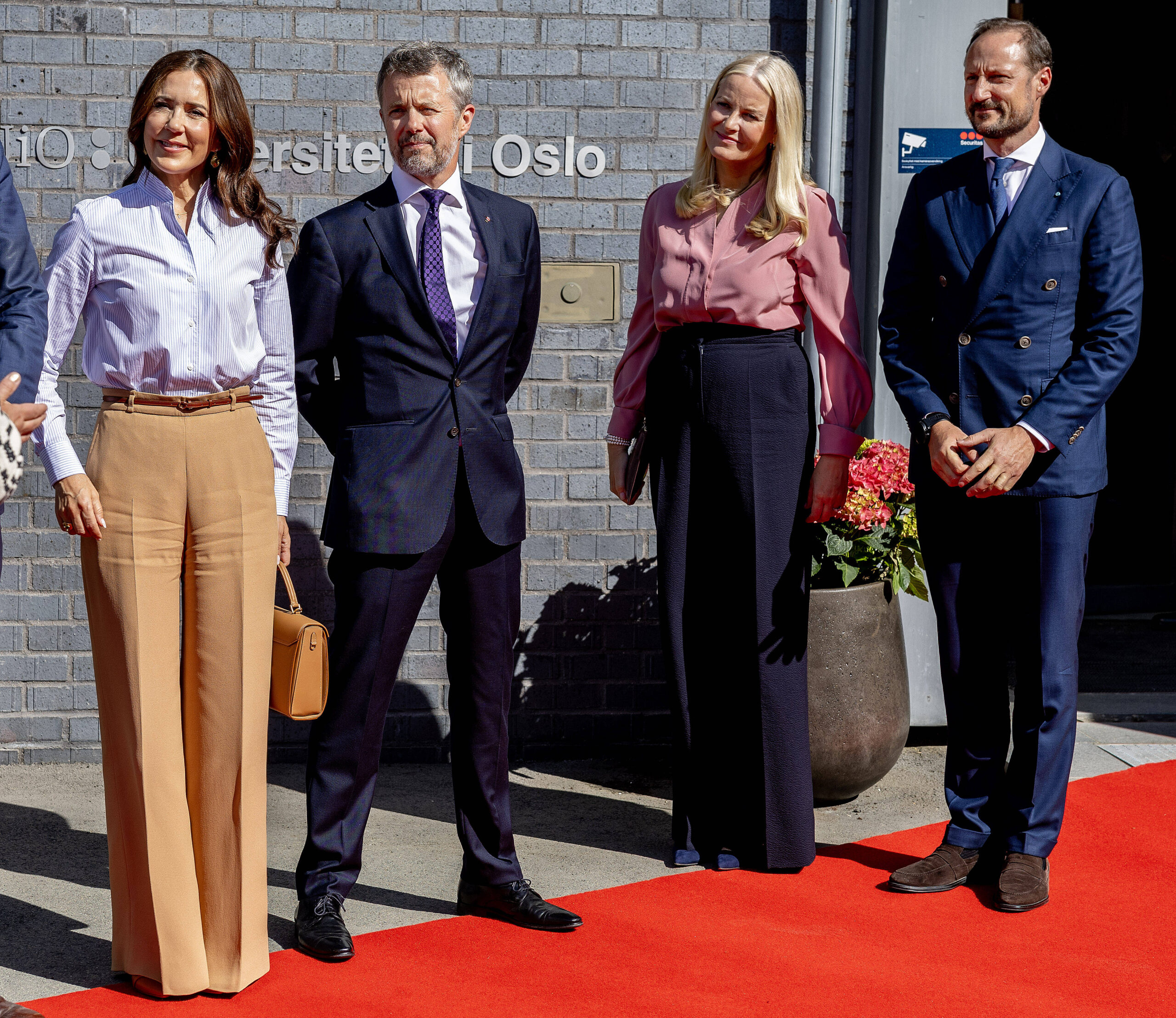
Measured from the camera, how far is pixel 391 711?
16.3 feet

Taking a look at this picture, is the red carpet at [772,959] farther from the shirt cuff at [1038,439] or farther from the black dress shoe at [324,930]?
the shirt cuff at [1038,439]

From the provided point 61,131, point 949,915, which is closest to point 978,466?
point 949,915

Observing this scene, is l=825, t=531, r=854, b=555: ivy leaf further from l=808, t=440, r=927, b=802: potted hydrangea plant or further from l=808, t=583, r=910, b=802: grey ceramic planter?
l=808, t=583, r=910, b=802: grey ceramic planter

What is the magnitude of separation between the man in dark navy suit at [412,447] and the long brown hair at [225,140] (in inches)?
7.9

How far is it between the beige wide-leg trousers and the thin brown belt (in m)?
0.01

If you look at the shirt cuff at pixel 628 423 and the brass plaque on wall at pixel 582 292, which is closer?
the shirt cuff at pixel 628 423

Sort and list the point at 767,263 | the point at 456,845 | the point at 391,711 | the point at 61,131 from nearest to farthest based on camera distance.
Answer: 1. the point at 767,263
2. the point at 456,845
3. the point at 61,131
4. the point at 391,711

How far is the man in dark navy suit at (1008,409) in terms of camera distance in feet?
11.5

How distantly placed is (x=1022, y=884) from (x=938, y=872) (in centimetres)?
23

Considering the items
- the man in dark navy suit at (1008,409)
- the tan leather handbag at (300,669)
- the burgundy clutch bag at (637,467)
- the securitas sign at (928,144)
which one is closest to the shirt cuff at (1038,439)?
the man in dark navy suit at (1008,409)

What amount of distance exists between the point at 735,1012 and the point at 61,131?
141 inches

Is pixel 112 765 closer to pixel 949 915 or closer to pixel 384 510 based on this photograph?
pixel 384 510

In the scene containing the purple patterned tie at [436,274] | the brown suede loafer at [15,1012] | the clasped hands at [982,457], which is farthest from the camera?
the clasped hands at [982,457]

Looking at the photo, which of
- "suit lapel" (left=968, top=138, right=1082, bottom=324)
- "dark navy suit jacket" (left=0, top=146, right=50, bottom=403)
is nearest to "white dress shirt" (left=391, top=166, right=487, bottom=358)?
"dark navy suit jacket" (left=0, top=146, right=50, bottom=403)
